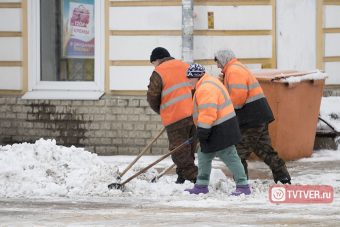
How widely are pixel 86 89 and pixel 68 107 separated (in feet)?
1.24

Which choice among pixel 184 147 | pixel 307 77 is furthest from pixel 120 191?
pixel 307 77

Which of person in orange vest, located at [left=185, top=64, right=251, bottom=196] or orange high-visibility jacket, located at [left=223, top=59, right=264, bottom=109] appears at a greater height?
orange high-visibility jacket, located at [left=223, top=59, right=264, bottom=109]

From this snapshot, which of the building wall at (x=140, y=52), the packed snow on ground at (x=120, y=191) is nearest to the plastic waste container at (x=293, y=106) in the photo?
the building wall at (x=140, y=52)

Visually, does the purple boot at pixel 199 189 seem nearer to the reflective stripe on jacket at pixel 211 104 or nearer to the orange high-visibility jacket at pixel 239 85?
the reflective stripe on jacket at pixel 211 104

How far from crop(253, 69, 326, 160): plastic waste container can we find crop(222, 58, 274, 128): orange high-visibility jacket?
6.43ft

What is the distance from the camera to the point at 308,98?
12.9 m

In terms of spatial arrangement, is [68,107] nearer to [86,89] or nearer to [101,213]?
[86,89]

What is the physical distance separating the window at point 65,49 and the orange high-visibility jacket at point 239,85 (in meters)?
3.84

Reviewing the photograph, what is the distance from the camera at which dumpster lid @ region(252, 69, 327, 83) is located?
12484 millimetres

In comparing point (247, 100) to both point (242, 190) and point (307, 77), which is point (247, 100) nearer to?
point (242, 190)

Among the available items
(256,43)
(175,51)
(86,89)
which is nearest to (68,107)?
(86,89)

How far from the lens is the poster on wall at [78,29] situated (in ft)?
46.9

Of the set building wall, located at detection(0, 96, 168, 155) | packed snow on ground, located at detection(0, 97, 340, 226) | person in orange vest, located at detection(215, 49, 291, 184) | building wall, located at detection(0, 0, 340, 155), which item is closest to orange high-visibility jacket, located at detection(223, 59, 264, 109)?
person in orange vest, located at detection(215, 49, 291, 184)

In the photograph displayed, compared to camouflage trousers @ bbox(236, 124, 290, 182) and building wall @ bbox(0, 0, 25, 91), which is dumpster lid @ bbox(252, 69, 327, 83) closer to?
camouflage trousers @ bbox(236, 124, 290, 182)
